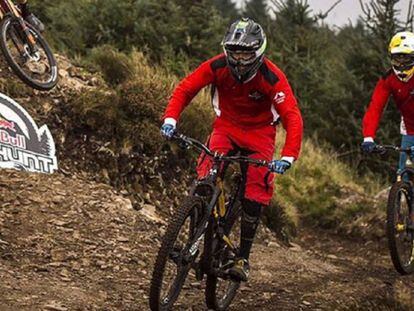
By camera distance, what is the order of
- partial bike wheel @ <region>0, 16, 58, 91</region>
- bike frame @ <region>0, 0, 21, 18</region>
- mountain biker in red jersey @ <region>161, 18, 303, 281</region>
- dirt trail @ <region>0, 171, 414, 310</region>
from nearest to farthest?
mountain biker in red jersey @ <region>161, 18, 303, 281</region> < dirt trail @ <region>0, 171, 414, 310</region> < partial bike wheel @ <region>0, 16, 58, 91</region> < bike frame @ <region>0, 0, 21, 18</region>

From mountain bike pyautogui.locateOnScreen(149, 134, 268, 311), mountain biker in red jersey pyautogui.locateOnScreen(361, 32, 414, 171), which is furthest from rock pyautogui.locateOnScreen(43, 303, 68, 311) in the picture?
mountain biker in red jersey pyautogui.locateOnScreen(361, 32, 414, 171)

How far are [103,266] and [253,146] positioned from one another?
179 centimetres

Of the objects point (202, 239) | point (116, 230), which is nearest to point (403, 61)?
point (116, 230)

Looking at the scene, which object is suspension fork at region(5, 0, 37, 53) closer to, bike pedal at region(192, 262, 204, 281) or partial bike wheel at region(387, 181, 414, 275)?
bike pedal at region(192, 262, 204, 281)

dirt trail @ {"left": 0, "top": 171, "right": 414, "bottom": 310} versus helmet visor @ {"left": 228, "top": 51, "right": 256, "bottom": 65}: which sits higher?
helmet visor @ {"left": 228, "top": 51, "right": 256, "bottom": 65}

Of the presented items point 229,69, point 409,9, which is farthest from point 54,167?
point 409,9

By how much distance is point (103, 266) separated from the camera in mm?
6219

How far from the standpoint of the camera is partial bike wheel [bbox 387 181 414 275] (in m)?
7.46

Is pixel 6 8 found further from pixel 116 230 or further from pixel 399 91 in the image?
pixel 399 91

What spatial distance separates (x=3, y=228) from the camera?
6281 millimetres

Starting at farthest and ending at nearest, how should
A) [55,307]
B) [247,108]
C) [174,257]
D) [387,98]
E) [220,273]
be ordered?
[387,98]
[247,108]
[220,273]
[55,307]
[174,257]

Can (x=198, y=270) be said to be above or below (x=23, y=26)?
below

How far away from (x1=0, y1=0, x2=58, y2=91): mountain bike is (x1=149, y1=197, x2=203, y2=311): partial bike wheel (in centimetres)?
393

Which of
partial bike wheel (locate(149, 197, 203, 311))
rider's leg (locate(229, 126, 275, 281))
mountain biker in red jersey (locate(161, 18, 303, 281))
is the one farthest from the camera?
rider's leg (locate(229, 126, 275, 281))
